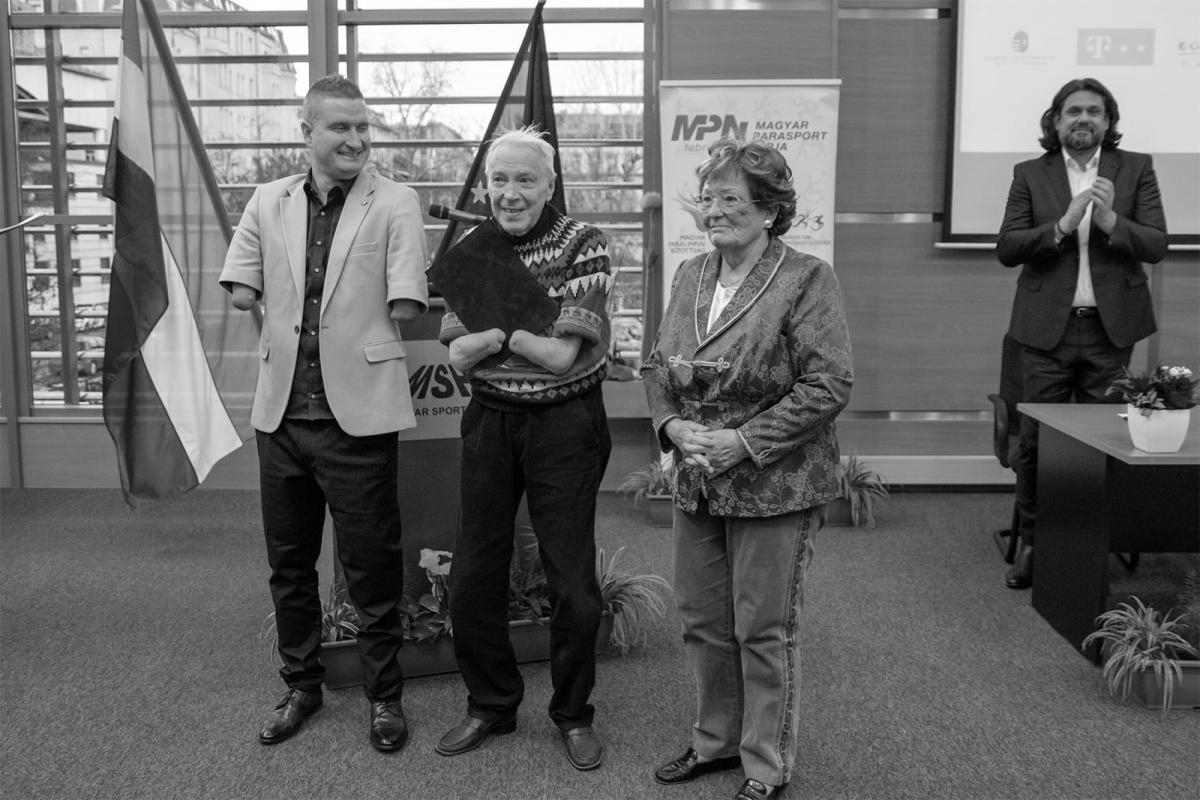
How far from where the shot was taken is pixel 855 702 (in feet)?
9.40

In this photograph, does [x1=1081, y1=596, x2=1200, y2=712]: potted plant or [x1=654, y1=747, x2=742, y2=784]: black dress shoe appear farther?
[x1=1081, y1=596, x2=1200, y2=712]: potted plant

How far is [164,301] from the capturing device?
333cm

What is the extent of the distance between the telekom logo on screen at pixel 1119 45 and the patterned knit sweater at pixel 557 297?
3.63 meters

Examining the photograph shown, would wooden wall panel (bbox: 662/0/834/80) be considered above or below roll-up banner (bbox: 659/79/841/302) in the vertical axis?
above

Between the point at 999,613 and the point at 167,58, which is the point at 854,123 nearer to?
the point at 999,613

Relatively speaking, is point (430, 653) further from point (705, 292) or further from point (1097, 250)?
point (1097, 250)

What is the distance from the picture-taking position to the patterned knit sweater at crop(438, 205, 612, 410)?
7.79ft

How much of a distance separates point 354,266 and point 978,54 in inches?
144

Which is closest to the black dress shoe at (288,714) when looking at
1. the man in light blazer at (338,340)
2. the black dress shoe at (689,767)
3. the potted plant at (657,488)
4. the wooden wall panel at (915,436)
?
the man in light blazer at (338,340)

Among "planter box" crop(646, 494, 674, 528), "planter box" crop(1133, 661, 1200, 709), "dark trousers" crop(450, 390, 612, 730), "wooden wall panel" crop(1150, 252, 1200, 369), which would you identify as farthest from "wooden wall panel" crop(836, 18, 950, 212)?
"dark trousers" crop(450, 390, 612, 730)

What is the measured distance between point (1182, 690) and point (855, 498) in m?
1.91

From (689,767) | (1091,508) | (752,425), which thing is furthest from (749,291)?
(1091,508)

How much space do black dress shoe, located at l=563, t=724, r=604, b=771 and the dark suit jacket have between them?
2.22m

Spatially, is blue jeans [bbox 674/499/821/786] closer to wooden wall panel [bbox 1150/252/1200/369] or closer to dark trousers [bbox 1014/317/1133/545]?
dark trousers [bbox 1014/317/1133/545]
